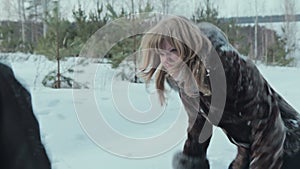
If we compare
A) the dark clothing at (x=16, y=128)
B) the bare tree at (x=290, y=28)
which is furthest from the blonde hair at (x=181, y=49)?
the dark clothing at (x=16, y=128)

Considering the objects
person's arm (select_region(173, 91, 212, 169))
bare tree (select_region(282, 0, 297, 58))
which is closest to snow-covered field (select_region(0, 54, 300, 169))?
person's arm (select_region(173, 91, 212, 169))

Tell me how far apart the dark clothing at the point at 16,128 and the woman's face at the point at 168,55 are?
38.4 inches

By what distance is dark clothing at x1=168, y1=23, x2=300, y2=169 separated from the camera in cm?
143

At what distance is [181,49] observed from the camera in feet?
4.62

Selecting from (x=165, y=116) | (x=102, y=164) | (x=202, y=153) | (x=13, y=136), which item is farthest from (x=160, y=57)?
(x=13, y=136)

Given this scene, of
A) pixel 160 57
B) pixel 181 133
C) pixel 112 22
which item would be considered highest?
pixel 112 22

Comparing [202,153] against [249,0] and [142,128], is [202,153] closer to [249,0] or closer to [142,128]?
[142,128]

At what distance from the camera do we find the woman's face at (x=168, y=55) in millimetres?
1423

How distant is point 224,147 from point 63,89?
800 millimetres

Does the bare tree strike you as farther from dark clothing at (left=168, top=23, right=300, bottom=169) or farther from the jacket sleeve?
the jacket sleeve

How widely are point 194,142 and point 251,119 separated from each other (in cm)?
21

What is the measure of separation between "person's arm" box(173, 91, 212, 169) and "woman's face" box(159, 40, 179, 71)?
141mm

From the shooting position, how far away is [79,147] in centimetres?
177

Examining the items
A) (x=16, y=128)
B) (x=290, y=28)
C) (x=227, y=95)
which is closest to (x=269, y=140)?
(x=227, y=95)
